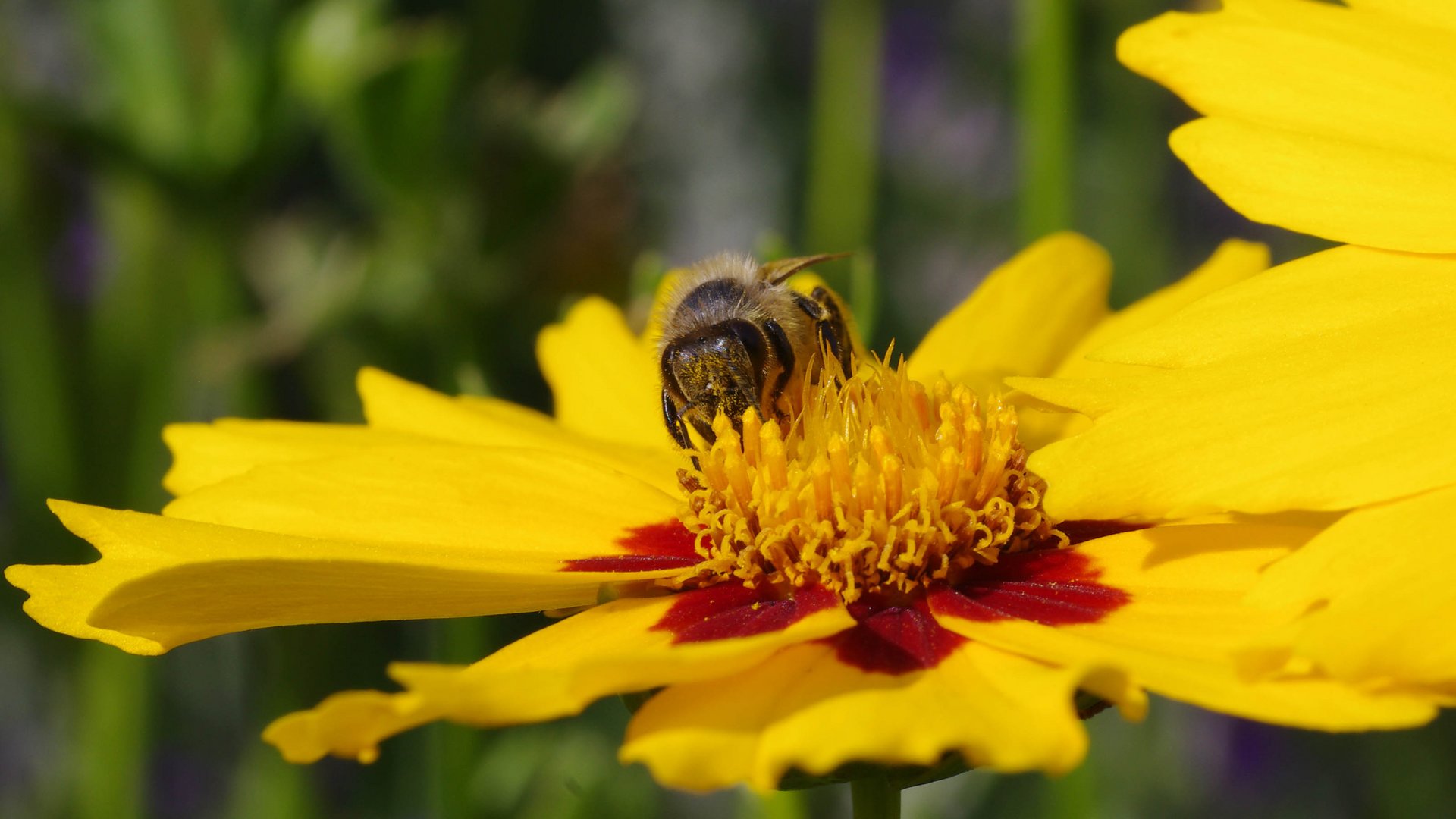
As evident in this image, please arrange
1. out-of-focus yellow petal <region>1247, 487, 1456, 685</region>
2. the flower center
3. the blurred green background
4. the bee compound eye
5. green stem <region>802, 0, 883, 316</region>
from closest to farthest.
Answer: out-of-focus yellow petal <region>1247, 487, 1456, 685</region>
the flower center
the bee compound eye
the blurred green background
green stem <region>802, 0, 883, 316</region>

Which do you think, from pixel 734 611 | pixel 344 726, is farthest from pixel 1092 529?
pixel 344 726

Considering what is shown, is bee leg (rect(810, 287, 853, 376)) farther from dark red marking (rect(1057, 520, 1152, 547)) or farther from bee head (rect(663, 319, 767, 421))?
dark red marking (rect(1057, 520, 1152, 547))

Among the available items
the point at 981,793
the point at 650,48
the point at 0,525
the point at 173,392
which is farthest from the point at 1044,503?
the point at 650,48

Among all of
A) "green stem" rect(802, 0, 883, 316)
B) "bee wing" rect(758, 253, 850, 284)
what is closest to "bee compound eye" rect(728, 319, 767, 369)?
"bee wing" rect(758, 253, 850, 284)

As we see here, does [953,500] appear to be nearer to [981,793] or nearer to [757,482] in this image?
[757,482]

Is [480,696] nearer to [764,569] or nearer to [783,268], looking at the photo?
[764,569]


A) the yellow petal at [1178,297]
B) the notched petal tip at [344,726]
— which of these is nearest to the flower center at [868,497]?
the yellow petal at [1178,297]
